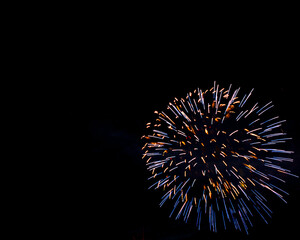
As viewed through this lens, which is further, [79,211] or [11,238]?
[79,211]

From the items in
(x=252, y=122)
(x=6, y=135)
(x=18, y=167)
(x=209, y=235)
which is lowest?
(x=209, y=235)

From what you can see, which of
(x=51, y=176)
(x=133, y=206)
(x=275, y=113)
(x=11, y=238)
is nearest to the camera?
(x=275, y=113)

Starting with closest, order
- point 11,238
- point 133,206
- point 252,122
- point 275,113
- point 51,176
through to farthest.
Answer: point 252,122, point 275,113, point 11,238, point 51,176, point 133,206

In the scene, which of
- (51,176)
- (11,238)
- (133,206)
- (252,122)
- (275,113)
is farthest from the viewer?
(133,206)

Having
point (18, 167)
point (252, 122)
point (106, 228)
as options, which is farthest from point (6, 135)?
point (252, 122)

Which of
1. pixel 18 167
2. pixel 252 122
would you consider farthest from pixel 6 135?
pixel 252 122

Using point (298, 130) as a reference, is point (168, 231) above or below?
below

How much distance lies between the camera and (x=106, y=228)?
10453 millimetres

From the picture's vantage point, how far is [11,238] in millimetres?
8547

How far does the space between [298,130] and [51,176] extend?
1169 centimetres

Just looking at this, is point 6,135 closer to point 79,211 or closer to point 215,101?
point 79,211

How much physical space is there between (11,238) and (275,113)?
12252mm

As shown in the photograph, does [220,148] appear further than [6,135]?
No

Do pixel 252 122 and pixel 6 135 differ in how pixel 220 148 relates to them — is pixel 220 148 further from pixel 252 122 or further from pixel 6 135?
pixel 6 135
